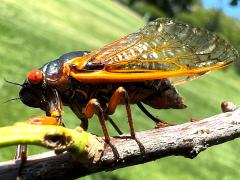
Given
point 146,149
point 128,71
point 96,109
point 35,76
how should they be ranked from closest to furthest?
point 146,149
point 96,109
point 35,76
point 128,71

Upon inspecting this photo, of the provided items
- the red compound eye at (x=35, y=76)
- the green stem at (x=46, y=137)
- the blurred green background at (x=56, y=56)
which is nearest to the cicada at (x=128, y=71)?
the red compound eye at (x=35, y=76)

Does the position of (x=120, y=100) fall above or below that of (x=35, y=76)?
below

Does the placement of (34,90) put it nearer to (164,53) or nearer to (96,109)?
(96,109)

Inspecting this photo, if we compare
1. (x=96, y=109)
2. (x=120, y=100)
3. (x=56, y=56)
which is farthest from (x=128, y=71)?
(x=56, y=56)

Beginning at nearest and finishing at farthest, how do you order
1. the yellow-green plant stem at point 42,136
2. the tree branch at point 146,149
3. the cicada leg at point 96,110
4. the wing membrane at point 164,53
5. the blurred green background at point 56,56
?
the yellow-green plant stem at point 42,136, the tree branch at point 146,149, the cicada leg at point 96,110, the wing membrane at point 164,53, the blurred green background at point 56,56

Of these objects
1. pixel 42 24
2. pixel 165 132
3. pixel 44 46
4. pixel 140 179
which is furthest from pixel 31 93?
pixel 42 24

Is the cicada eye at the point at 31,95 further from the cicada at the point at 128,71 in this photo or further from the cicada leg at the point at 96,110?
the cicada leg at the point at 96,110

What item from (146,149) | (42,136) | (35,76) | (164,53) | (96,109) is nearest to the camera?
(42,136)
